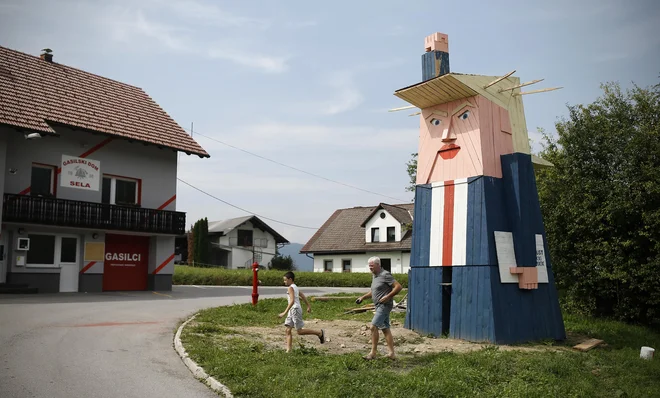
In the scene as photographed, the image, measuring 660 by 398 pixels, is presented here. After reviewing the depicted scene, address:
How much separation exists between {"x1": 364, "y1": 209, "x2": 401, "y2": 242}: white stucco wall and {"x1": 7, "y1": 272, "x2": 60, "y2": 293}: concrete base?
30770 millimetres

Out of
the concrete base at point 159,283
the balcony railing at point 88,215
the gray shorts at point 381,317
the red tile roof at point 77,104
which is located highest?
the red tile roof at point 77,104

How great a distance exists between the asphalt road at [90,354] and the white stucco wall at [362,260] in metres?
33.8

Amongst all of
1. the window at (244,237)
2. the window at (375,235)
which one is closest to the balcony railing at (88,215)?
the window at (375,235)

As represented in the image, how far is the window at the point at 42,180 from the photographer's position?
23750mm

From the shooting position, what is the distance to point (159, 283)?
2759cm

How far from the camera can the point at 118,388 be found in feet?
25.3

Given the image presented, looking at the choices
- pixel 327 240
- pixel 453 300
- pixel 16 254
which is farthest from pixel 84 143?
pixel 327 240

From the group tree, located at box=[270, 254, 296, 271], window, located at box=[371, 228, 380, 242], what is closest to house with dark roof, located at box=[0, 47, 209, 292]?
window, located at box=[371, 228, 380, 242]

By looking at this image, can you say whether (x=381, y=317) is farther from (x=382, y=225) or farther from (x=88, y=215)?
(x=382, y=225)

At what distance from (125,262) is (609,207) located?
66.4 feet

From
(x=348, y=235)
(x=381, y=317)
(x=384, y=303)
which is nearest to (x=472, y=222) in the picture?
(x=384, y=303)

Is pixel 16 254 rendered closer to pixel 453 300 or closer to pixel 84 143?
pixel 84 143

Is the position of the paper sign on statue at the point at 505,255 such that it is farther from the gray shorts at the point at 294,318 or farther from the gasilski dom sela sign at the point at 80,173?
the gasilski dom sela sign at the point at 80,173

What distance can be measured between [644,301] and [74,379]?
16.6 metres
